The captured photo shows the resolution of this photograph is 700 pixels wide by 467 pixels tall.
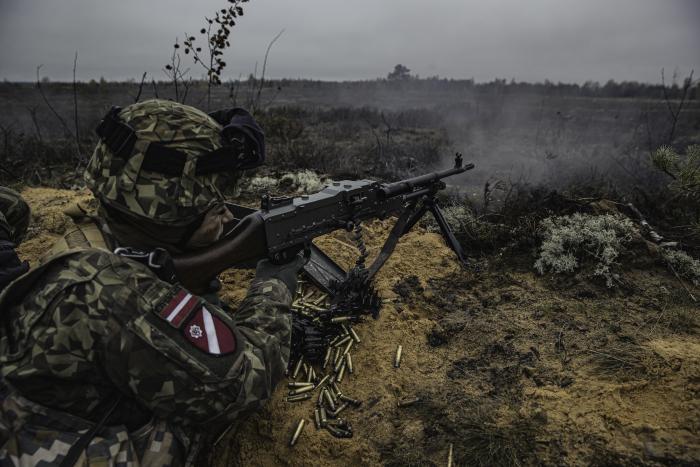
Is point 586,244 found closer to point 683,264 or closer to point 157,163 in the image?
point 683,264

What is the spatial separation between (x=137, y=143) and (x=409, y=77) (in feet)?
181

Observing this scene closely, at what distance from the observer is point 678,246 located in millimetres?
4957

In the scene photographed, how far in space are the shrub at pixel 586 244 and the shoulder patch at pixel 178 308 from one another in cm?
395

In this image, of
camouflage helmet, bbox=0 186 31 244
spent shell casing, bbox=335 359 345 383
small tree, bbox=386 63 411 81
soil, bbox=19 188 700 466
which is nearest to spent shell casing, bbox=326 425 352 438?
soil, bbox=19 188 700 466

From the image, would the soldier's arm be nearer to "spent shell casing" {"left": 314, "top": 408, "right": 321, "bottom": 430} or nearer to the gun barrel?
"spent shell casing" {"left": 314, "top": 408, "right": 321, "bottom": 430}

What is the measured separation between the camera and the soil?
8.80ft

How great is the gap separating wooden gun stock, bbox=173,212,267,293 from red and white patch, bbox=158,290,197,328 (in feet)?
1.48

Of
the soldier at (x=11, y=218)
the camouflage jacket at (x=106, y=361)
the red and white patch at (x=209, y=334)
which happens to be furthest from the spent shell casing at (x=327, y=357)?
the soldier at (x=11, y=218)

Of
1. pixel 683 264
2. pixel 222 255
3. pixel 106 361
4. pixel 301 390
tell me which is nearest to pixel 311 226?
pixel 222 255

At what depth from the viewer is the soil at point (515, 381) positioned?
2682mm

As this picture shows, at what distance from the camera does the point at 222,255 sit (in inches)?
110

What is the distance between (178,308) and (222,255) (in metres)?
0.75

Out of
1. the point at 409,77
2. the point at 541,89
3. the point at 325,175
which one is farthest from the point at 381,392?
the point at 409,77

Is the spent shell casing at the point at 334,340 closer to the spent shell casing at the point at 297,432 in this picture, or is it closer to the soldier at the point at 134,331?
the spent shell casing at the point at 297,432
